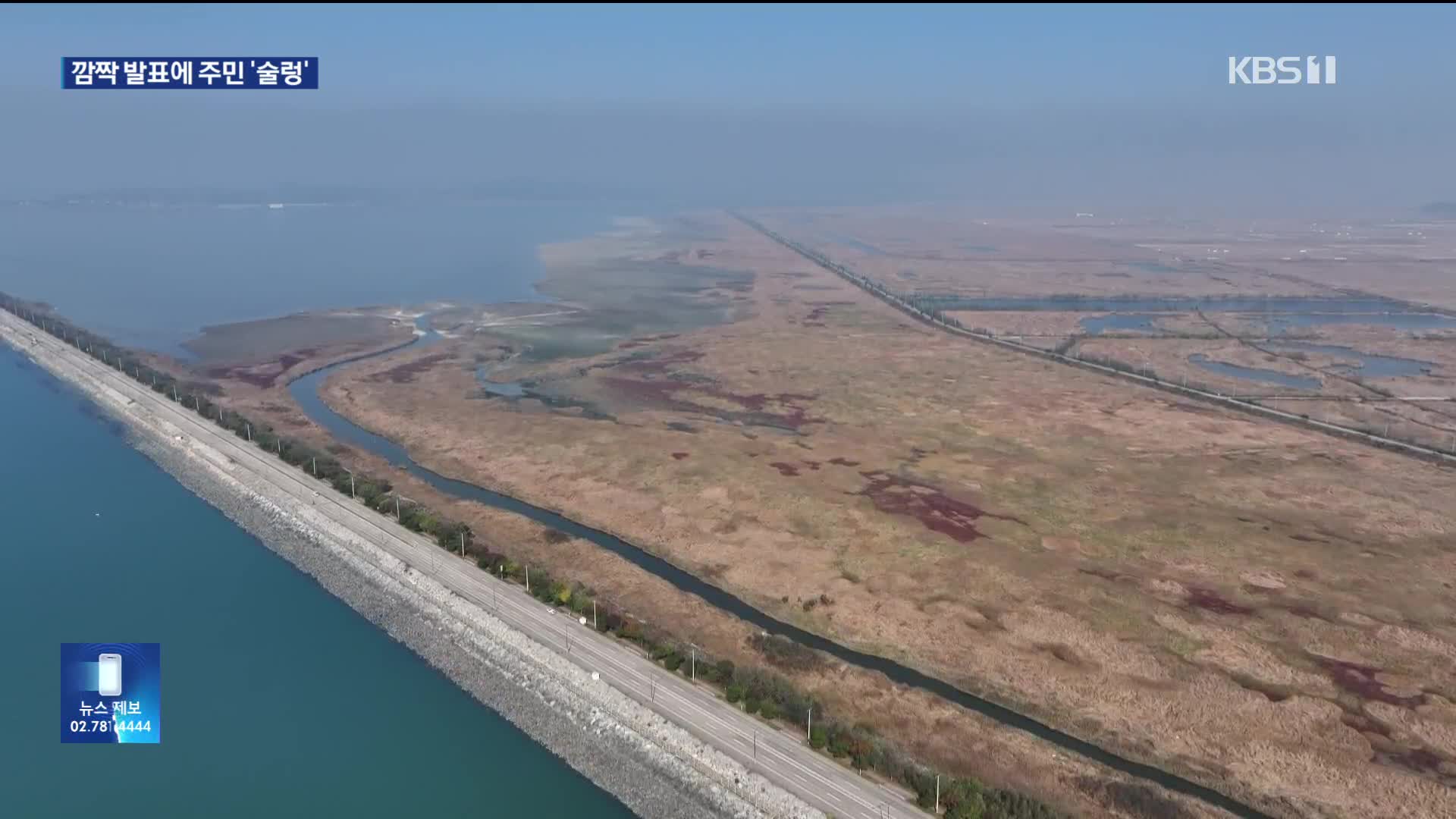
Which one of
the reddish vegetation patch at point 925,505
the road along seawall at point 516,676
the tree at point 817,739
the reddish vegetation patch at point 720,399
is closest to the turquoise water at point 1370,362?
the reddish vegetation patch at point 720,399

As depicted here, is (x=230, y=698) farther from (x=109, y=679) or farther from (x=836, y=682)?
(x=836, y=682)

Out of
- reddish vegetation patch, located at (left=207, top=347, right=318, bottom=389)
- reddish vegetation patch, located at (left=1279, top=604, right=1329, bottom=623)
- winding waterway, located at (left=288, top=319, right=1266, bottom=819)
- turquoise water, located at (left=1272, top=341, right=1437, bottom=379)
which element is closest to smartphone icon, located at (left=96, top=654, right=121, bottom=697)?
winding waterway, located at (left=288, top=319, right=1266, bottom=819)

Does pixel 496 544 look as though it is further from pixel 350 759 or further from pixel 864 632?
pixel 864 632

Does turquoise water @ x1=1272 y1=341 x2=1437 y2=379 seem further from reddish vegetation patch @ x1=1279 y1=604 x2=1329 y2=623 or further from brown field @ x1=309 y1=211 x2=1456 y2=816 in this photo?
reddish vegetation patch @ x1=1279 y1=604 x2=1329 y2=623

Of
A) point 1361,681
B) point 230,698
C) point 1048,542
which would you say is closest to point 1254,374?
point 1048,542

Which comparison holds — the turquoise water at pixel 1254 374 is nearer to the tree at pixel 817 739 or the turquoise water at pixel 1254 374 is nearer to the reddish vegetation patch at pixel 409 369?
the tree at pixel 817 739

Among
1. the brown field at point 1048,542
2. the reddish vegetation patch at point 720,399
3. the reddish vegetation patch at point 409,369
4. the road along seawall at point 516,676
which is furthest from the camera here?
the reddish vegetation patch at point 409,369
